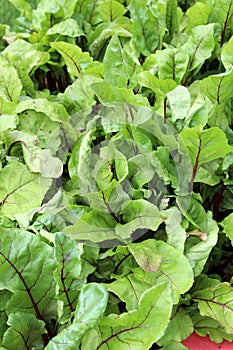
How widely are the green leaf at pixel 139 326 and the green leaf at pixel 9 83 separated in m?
0.72

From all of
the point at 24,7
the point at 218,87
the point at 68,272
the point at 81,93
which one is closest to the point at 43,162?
the point at 81,93

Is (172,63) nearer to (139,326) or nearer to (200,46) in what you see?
(200,46)

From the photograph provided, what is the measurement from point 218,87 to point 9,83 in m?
0.56

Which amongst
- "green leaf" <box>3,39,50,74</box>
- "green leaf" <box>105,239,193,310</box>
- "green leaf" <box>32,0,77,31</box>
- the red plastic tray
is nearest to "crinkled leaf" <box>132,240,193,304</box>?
"green leaf" <box>105,239,193,310</box>

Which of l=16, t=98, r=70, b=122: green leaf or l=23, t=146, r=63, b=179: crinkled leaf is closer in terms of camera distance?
l=23, t=146, r=63, b=179: crinkled leaf

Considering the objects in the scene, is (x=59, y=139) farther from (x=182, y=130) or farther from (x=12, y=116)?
(x=182, y=130)

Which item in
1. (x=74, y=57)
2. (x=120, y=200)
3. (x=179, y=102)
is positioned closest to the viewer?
(x=120, y=200)

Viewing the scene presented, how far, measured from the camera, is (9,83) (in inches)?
62.5

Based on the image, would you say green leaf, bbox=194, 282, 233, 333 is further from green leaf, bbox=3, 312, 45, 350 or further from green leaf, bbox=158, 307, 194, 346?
green leaf, bbox=3, 312, 45, 350

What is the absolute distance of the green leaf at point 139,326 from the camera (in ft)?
3.46

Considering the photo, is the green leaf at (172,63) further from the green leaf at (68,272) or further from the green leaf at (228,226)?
the green leaf at (68,272)

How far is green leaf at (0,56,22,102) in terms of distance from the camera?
1.57 meters

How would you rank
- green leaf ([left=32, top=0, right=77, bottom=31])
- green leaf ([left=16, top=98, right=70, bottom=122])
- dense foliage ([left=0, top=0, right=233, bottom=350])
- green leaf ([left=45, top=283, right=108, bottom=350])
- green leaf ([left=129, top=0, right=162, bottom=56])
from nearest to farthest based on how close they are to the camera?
green leaf ([left=45, top=283, right=108, bottom=350]), dense foliage ([left=0, top=0, right=233, bottom=350]), green leaf ([left=16, top=98, right=70, bottom=122]), green leaf ([left=129, top=0, right=162, bottom=56]), green leaf ([left=32, top=0, right=77, bottom=31])

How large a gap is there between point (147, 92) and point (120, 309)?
0.59 m
